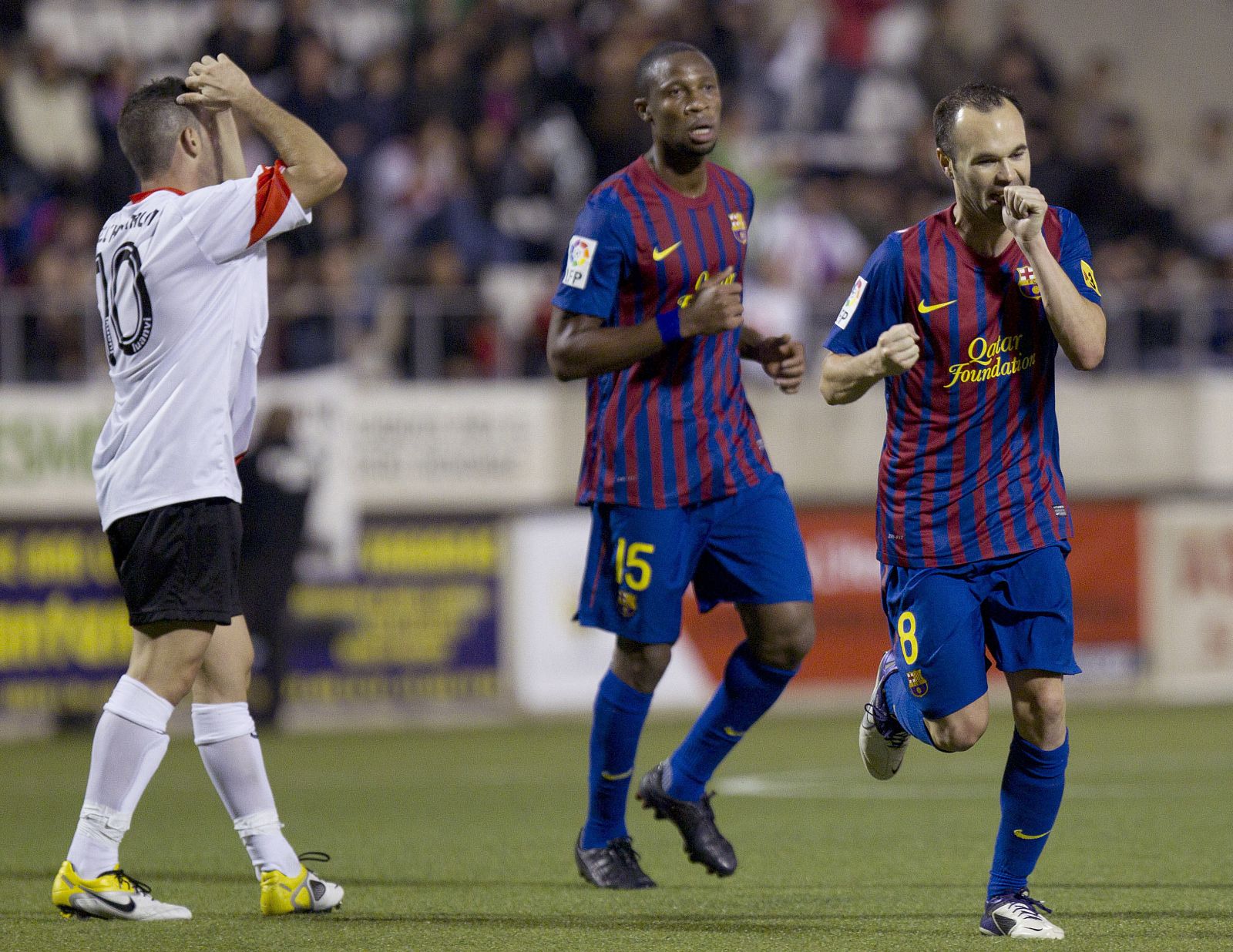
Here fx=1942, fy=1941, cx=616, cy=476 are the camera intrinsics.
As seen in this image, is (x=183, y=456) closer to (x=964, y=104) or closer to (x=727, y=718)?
(x=727, y=718)

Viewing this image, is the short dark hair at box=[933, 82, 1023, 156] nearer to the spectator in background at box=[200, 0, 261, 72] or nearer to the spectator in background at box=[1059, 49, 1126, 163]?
the spectator in background at box=[200, 0, 261, 72]

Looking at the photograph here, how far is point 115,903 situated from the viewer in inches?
202

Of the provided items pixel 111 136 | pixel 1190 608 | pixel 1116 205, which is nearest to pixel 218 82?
pixel 111 136

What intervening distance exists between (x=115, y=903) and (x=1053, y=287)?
2.89 metres

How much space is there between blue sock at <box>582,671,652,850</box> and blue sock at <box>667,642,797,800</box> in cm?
15

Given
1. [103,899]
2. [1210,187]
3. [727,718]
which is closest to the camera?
[103,899]

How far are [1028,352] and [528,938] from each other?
6.38 ft

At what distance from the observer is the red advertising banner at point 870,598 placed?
14.2m

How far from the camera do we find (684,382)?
5.94 metres

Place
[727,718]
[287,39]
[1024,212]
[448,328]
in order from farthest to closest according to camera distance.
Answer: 1. [287,39]
2. [448,328]
3. [727,718]
4. [1024,212]

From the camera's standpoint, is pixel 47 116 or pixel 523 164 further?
pixel 523 164

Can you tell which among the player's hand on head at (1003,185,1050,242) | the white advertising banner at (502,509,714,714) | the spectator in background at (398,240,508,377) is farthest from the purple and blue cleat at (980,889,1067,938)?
the spectator in background at (398,240,508,377)

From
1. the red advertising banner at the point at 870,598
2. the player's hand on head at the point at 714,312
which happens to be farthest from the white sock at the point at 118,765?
the red advertising banner at the point at 870,598

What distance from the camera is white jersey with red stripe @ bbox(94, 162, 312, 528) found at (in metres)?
5.21
